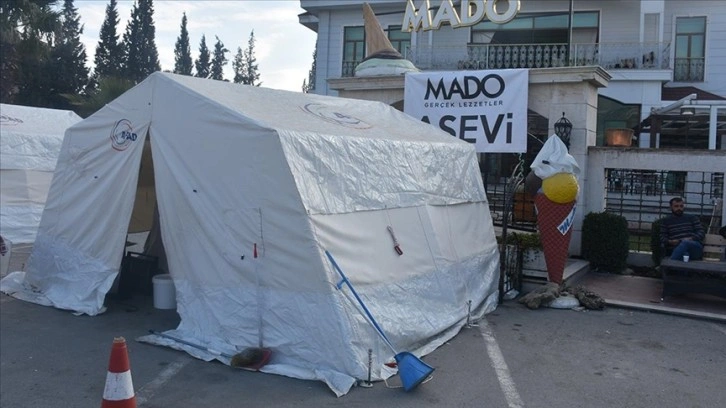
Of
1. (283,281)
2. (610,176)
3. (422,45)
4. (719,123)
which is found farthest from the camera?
(422,45)

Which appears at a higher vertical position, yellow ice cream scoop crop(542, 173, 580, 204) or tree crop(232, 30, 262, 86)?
tree crop(232, 30, 262, 86)

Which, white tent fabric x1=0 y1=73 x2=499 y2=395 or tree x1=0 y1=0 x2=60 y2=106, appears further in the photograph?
tree x1=0 y1=0 x2=60 y2=106

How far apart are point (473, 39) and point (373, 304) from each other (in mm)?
20017

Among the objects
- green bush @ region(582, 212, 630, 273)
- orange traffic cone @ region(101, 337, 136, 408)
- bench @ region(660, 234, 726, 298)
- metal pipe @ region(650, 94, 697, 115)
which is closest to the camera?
orange traffic cone @ region(101, 337, 136, 408)

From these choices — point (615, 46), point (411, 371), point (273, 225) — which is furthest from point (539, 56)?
point (411, 371)

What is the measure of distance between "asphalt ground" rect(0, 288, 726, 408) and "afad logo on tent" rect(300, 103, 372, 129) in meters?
3.01

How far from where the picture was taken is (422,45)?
24.3 meters

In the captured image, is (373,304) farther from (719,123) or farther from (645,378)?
(719,123)

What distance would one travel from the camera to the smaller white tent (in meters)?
15.5

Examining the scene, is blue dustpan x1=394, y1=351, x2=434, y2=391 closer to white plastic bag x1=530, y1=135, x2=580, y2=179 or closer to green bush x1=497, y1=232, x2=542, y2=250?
white plastic bag x1=530, y1=135, x2=580, y2=179

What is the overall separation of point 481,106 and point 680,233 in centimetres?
428

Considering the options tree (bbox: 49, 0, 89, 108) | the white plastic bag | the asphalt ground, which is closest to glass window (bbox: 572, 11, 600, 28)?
the white plastic bag

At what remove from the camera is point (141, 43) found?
55.1m

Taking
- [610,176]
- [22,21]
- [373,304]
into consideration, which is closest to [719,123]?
[610,176]
